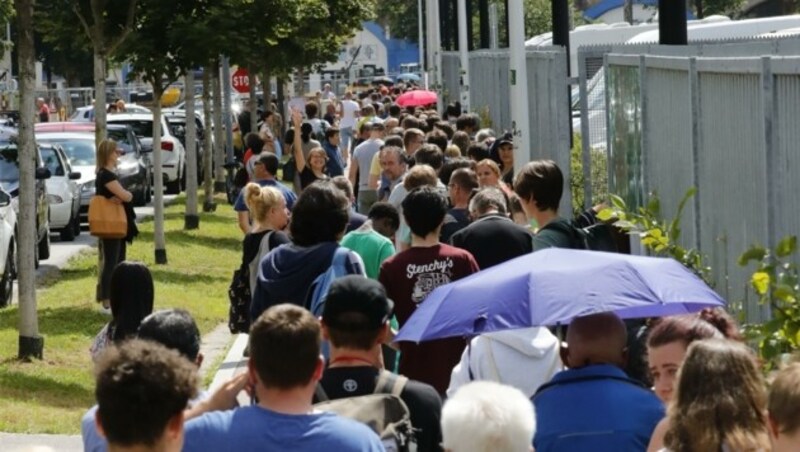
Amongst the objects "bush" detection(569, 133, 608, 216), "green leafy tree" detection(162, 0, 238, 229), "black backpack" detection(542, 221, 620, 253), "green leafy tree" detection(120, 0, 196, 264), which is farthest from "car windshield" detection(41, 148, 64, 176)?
"black backpack" detection(542, 221, 620, 253)

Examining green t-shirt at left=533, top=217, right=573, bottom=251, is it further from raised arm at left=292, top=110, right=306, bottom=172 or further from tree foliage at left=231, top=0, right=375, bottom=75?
tree foliage at left=231, top=0, right=375, bottom=75

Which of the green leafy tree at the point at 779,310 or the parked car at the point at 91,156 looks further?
the parked car at the point at 91,156

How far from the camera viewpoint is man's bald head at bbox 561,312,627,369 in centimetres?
594

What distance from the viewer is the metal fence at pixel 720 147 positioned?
318 inches

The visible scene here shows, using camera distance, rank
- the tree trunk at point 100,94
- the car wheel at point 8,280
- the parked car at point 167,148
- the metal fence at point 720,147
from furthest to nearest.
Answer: the parked car at point 167,148, the tree trunk at point 100,94, the car wheel at point 8,280, the metal fence at point 720,147

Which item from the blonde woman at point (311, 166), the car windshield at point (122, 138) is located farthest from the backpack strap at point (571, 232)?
the car windshield at point (122, 138)

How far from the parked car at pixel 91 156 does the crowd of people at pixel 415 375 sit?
64.8ft

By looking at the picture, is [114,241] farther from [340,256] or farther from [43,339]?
[340,256]

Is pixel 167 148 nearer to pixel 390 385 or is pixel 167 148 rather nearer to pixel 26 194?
pixel 26 194

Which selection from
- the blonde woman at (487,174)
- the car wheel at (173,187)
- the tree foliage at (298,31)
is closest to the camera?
the blonde woman at (487,174)

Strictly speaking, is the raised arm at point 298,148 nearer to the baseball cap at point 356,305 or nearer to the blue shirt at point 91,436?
the baseball cap at point 356,305

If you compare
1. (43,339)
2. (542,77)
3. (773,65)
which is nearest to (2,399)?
(43,339)

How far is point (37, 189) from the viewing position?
2220cm

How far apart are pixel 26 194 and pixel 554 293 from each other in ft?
28.8
